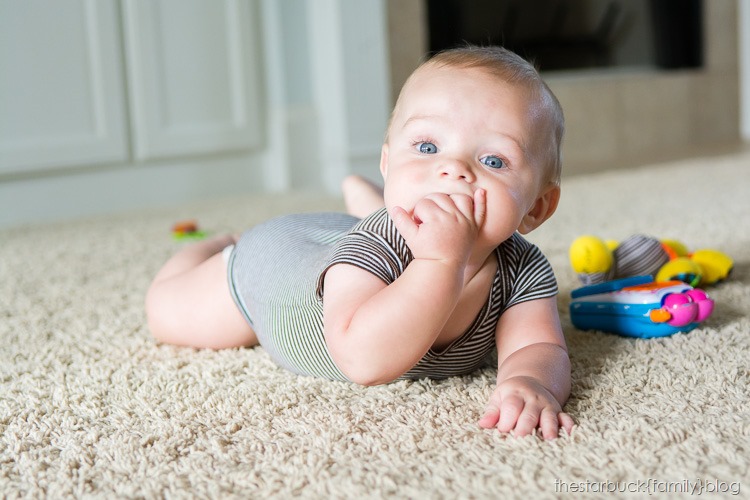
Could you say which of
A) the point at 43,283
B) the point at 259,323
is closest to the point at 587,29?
the point at 43,283

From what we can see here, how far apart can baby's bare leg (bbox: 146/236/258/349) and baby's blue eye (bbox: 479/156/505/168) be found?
0.35 metres

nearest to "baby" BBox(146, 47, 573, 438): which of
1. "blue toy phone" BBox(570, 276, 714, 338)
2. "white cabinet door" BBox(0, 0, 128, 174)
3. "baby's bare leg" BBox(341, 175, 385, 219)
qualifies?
"blue toy phone" BBox(570, 276, 714, 338)

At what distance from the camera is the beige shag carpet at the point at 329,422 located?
22.9 inches

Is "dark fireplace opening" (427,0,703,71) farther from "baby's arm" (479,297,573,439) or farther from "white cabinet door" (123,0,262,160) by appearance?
"baby's arm" (479,297,573,439)

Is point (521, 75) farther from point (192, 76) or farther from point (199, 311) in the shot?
point (192, 76)

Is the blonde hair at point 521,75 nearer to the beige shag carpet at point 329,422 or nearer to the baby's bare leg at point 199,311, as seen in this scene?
the beige shag carpet at point 329,422

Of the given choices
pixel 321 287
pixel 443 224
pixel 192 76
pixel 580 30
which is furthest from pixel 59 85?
pixel 580 30

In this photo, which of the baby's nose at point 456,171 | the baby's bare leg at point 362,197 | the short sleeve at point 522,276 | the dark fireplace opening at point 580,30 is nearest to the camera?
the baby's nose at point 456,171

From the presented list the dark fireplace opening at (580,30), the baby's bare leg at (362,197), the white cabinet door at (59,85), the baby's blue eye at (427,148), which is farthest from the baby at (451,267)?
the dark fireplace opening at (580,30)

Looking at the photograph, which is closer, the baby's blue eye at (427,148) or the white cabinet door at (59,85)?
the baby's blue eye at (427,148)

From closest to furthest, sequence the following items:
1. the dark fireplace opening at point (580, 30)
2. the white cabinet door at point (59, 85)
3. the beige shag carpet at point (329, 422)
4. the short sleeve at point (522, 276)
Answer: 1. the beige shag carpet at point (329, 422)
2. the short sleeve at point (522, 276)
3. the white cabinet door at point (59, 85)
4. the dark fireplace opening at point (580, 30)

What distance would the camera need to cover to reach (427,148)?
2.40 ft

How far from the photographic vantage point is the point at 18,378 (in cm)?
85

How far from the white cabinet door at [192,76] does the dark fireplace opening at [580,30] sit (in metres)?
0.60
